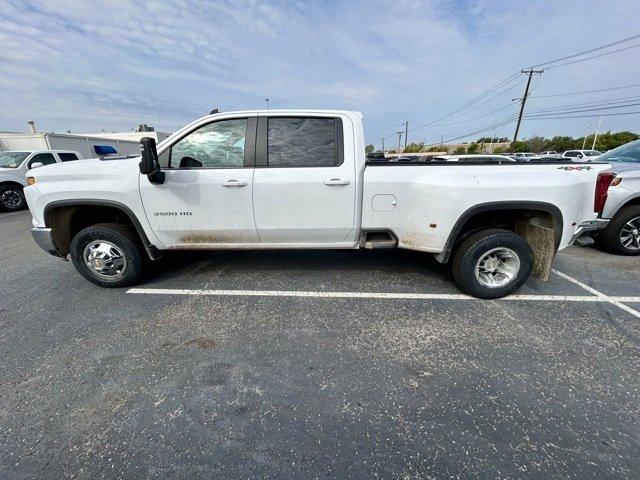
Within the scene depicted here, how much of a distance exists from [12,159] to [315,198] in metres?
12.6

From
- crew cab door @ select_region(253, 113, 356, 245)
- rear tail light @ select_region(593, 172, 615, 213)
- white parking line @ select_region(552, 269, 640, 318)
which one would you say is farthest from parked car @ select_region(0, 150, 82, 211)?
white parking line @ select_region(552, 269, 640, 318)

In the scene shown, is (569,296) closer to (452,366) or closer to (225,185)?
(452,366)

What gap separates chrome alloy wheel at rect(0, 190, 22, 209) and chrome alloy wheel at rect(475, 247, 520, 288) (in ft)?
43.6

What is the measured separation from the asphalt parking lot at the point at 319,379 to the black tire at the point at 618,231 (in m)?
1.18

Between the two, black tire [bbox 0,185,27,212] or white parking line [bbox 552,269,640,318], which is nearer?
white parking line [bbox 552,269,640,318]

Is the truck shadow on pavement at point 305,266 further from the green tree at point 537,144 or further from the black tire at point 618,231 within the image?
the green tree at point 537,144

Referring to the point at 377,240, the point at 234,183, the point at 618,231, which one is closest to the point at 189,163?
the point at 234,183

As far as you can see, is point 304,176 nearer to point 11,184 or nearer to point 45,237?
point 45,237

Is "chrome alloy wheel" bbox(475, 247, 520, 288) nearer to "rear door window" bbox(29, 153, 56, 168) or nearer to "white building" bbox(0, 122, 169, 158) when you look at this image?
"rear door window" bbox(29, 153, 56, 168)

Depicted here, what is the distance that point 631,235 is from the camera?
469cm

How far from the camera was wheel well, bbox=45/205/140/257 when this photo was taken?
3.40 metres

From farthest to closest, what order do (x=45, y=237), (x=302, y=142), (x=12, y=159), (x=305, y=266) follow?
(x=12, y=159) → (x=305, y=266) → (x=45, y=237) → (x=302, y=142)

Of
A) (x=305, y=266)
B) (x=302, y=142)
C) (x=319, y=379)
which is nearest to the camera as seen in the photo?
(x=319, y=379)

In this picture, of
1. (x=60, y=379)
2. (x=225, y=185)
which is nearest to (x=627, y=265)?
(x=225, y=185)
